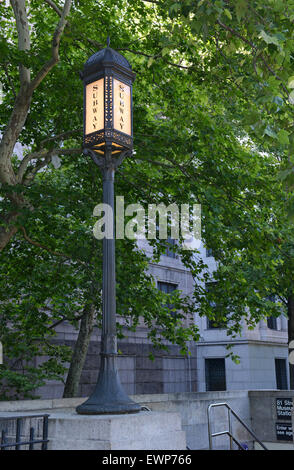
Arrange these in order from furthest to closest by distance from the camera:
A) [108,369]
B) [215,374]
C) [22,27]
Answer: [215,374], [22,27], [108,369]

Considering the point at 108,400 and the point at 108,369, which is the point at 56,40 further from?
the point at 108,400

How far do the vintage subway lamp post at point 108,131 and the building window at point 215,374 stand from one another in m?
24.4

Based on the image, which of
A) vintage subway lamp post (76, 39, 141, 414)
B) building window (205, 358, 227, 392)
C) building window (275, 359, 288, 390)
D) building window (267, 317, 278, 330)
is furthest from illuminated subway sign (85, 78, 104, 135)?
building window (275, 359, 288, 390)

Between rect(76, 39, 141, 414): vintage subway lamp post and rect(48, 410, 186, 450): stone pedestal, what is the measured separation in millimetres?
568

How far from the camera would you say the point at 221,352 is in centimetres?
2934

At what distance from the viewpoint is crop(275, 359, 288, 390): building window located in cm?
3070

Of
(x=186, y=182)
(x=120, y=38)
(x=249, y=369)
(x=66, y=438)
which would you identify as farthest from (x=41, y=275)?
(x=249, y=369)

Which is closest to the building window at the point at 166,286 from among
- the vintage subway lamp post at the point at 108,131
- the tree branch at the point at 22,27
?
the tree branch at the point at 22,27

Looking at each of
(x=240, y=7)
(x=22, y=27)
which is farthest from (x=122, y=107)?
(x=22, y=27)

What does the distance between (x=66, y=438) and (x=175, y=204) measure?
7.70 m

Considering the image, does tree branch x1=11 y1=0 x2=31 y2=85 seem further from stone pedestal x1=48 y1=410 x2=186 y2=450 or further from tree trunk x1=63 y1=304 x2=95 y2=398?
stone pedestal x1=48 y1=410 x2=186 y2=450

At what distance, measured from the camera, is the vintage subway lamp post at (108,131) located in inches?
242

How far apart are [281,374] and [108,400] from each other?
2768cm

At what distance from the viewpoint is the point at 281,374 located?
31.1m
